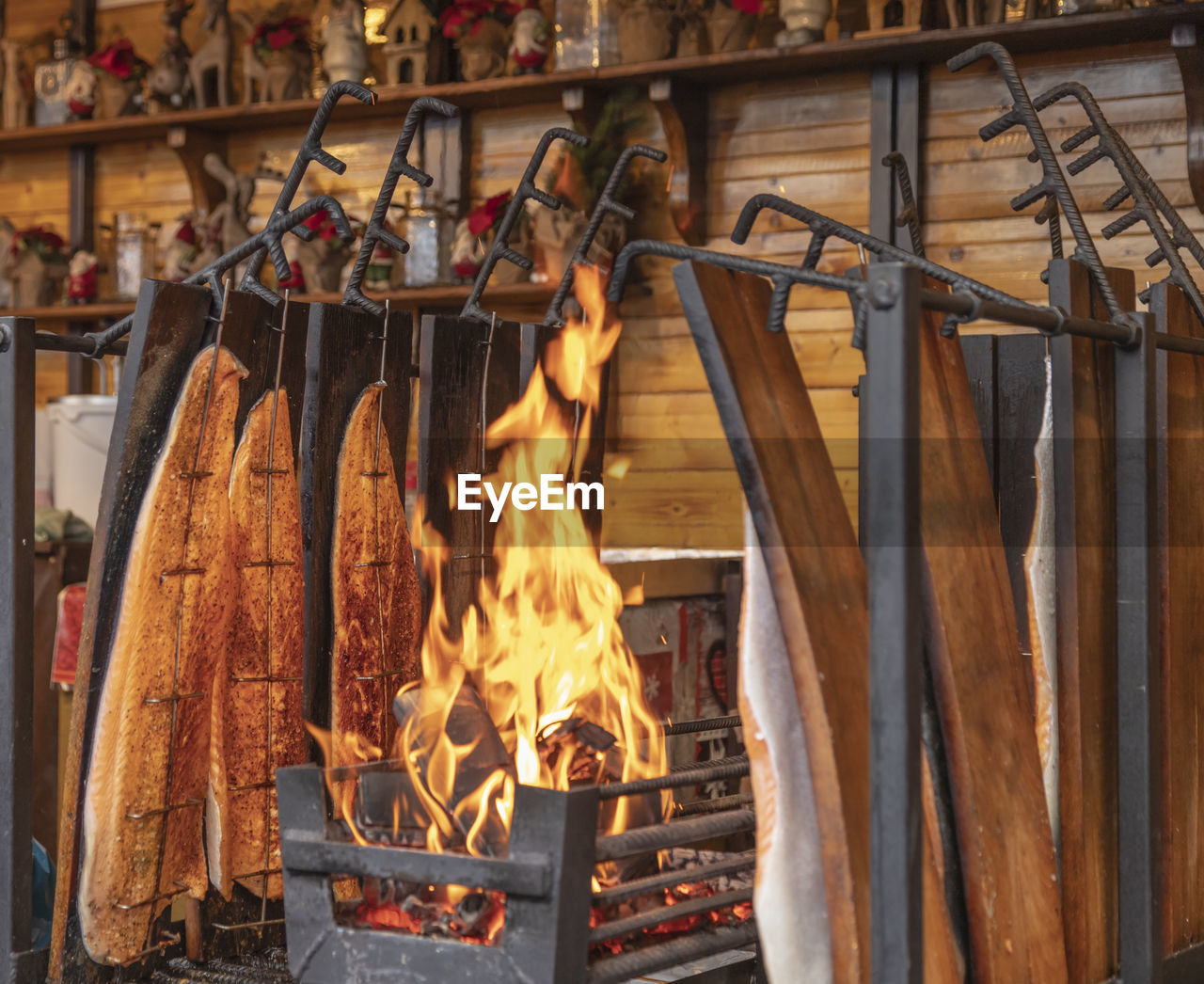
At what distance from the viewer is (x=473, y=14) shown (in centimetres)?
362

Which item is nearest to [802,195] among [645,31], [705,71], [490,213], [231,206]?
[705,71]

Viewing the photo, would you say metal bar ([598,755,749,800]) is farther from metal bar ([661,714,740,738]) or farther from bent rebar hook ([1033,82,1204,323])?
bent rebar hook ([1033,82,1204,323])

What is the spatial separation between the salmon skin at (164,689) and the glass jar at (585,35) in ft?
6.08

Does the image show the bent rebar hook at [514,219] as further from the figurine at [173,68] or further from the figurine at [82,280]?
the figurine at [82,280]

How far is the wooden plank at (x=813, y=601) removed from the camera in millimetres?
1461

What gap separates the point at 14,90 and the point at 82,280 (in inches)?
26.1

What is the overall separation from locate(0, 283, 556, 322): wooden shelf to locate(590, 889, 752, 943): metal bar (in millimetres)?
1939

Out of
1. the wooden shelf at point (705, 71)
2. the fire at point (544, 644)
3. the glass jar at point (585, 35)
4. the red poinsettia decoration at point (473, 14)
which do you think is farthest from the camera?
the red poinsettia decoration at point (473, 14)

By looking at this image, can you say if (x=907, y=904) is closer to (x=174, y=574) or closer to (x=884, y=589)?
(x=884, y=589)

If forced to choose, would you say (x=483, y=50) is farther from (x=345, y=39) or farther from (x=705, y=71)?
(x=705, y=71)

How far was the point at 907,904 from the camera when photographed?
1296 millimetres

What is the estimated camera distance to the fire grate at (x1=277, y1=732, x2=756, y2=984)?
60.6 inches

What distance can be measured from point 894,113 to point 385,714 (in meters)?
2.00

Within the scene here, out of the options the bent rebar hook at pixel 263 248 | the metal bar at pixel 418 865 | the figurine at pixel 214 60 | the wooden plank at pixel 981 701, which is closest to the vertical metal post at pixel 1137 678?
the wooden plank at pixel 981 701
